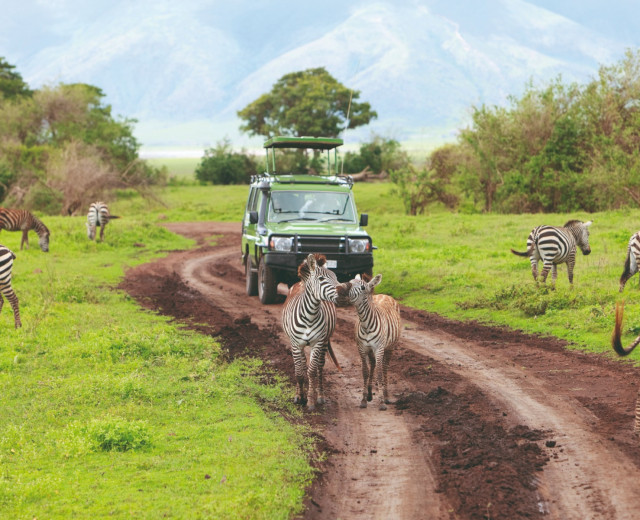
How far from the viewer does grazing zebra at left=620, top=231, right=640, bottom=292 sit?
47.0ft

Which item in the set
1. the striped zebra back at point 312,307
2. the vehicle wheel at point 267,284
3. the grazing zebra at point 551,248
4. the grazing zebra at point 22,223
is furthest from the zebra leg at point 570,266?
the grazing zebra at point 22,223

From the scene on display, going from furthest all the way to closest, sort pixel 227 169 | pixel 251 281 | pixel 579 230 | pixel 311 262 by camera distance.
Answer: pixel 227 169 < pixel 251 281 < pixel 579 230 < pixel 311 262

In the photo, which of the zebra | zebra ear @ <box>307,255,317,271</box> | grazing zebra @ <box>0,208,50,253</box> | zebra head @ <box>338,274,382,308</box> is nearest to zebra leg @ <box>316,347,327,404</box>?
zebra head @ <box>338,274,382,308</box>

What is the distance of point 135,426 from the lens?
7.75 meters

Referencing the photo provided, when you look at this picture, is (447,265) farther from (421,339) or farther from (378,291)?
(421,339)

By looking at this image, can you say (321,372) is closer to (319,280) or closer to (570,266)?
(319,280)

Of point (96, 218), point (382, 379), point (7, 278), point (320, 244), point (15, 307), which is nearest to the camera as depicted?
point (382, 379)

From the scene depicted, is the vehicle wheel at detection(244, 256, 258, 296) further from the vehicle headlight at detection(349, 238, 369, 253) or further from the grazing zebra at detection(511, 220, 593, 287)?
the grazing zebra at detection(511, 220, 593, 287)

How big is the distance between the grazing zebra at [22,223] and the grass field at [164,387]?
146 cm

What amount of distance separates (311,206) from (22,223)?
12963mm

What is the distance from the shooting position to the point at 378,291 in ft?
58.9

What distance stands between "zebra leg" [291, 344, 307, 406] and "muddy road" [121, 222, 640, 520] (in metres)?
0.34

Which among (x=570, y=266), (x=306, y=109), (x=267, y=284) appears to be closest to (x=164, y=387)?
(x=267, y=284)

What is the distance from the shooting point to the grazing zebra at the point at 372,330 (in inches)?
333
